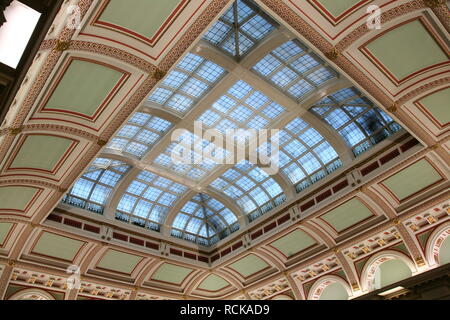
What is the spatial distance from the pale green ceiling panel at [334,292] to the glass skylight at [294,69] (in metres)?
13.2

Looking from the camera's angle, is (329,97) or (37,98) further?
(329,97)

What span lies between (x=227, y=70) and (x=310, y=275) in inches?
615

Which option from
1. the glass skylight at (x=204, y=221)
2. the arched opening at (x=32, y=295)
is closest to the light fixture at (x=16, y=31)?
the arched opening at (x=32, y=295)

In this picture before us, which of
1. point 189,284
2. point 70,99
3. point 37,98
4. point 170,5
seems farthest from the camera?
point 189,284

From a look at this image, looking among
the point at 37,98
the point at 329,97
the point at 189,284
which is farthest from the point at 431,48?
the point at 189,284

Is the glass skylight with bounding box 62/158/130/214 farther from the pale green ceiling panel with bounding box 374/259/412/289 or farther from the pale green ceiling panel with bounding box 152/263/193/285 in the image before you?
the pale green ceiling panel with bounding box 374/259/412/289

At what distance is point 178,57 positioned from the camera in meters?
14.3

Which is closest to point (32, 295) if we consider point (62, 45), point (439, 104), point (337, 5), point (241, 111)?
point (241, 111)

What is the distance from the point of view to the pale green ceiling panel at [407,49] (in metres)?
14.2

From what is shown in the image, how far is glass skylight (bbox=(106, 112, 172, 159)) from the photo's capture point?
2286 centimetres

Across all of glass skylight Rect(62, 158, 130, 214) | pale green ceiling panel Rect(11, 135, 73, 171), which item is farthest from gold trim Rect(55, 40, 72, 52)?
glass skylight Rect(62, 158, 130, 214)

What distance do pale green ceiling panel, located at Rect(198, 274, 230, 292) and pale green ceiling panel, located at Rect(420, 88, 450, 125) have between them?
2009cm

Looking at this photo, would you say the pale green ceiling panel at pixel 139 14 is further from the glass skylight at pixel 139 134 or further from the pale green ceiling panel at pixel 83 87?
the glass skylight at pixel 139 134

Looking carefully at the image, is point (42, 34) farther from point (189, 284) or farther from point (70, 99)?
point (189, 284)
